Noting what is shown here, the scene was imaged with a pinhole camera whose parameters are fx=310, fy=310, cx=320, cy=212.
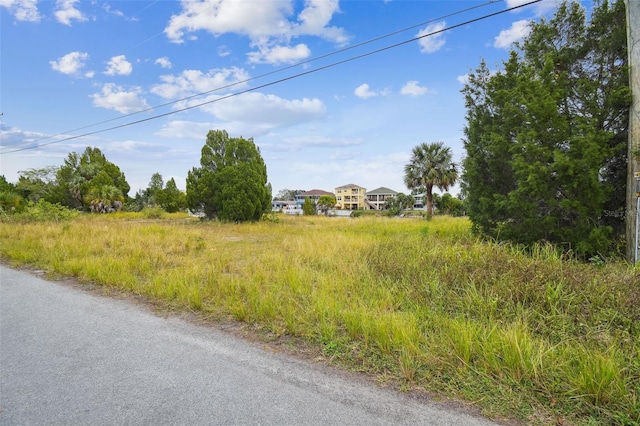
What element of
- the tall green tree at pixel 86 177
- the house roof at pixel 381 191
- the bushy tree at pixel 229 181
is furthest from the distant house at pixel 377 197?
the bushy tree at pixel 229 181

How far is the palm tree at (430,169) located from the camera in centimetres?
2842

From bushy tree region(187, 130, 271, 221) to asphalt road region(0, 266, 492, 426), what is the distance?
16862 mm

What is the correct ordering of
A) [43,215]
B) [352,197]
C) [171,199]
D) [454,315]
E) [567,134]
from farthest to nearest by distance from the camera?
[352,197] < [171,199] < [43,215] < [567,134] < [454,315]

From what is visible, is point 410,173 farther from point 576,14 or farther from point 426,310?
point 426,310

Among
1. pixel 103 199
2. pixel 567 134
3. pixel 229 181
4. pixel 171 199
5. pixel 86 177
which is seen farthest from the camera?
pixel 171 199

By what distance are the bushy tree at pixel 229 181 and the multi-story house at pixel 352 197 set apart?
7282 centimetres

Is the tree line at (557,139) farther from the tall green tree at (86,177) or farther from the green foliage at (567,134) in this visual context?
the tall green tree at (86,177)

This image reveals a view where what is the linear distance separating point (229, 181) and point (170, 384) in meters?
19.2

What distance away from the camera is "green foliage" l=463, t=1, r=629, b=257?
607 cm

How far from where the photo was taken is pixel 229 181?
68.0ft

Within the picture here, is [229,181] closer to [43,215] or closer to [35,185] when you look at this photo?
[43,215]

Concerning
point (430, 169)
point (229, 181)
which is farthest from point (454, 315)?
point (430, 169)

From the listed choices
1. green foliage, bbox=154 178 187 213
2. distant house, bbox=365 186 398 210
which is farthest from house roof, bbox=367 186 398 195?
green foliage, bbox=154 178 187 213

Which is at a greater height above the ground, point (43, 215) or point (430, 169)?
point (430, 169)
